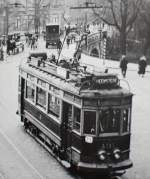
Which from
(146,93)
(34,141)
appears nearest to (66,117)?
(34,141)

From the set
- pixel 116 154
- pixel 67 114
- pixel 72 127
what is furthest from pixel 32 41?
pixel 116 154

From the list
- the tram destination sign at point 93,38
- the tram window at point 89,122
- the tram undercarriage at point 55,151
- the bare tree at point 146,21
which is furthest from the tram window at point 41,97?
the tram destination sign at point 93,38

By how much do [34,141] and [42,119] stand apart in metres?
1.61

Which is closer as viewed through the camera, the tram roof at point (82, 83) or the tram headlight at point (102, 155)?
the tram headlight at point (102, 155)

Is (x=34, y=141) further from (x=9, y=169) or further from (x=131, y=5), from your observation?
(x=131, y=5)

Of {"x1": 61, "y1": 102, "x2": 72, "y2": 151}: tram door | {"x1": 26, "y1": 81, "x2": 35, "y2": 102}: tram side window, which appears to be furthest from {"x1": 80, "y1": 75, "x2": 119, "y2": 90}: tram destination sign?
{"x1": 26, "y1": 81, "x2": 35, "y2": 102}: tram side window

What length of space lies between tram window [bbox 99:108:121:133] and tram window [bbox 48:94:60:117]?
217 cm

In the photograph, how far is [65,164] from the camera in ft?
52.5

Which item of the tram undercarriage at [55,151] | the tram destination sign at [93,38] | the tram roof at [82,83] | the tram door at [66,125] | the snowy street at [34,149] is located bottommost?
the snowy street at [34,149]

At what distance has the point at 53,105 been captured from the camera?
17.4m

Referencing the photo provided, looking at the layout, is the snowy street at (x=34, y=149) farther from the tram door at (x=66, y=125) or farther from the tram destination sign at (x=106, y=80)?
the tram door at (x=66, y=125)

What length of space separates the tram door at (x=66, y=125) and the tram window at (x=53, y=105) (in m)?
0.65

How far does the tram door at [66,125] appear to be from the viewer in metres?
16.0

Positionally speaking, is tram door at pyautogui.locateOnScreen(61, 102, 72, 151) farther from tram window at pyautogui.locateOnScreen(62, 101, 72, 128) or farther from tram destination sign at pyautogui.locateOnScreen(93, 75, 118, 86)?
tram destination sign at pyautogui.locateOnScreen(93, 75, 118, 86)
